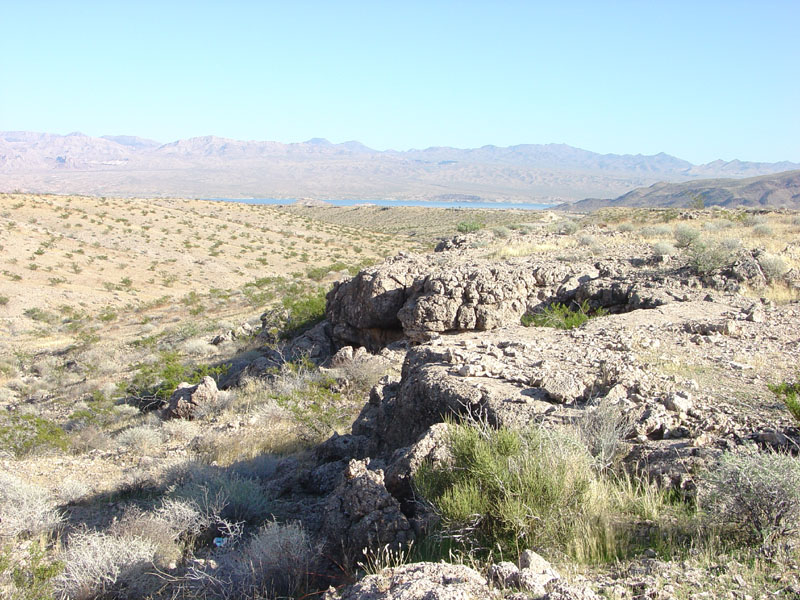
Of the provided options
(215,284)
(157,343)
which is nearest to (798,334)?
(157,343)

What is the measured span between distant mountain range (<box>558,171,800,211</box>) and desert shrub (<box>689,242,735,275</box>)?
95714mm

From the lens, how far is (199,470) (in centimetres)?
590

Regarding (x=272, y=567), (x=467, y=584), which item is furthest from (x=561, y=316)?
(x=467, y=584)

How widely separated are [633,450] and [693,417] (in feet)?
2.32

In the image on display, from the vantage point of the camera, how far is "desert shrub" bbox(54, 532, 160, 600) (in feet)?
12.7

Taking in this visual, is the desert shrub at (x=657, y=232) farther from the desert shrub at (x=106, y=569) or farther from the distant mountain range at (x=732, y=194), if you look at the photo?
the distant mountain range at (x=732, y=194)

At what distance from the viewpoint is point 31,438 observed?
333 inches

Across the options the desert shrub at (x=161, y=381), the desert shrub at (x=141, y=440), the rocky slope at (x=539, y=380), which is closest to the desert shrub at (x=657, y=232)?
the rocky slope at (x=539, y=380)

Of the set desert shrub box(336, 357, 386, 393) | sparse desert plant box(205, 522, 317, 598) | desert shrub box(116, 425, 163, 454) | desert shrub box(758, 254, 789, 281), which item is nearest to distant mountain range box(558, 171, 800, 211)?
desert shrub box(758, 254, 789, 281)

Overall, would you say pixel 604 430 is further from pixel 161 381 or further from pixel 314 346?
pixel 161 381

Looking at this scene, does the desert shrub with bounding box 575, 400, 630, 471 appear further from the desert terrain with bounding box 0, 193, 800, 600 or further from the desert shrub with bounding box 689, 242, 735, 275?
the desert shrub with bounding box 689, 242, 735, 275

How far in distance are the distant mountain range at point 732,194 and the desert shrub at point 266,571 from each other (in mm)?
105091

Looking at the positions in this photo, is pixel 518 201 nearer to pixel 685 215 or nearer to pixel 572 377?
pixel 685 215

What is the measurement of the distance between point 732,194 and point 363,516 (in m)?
129
